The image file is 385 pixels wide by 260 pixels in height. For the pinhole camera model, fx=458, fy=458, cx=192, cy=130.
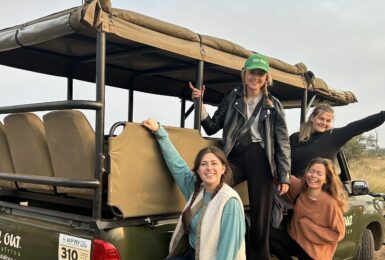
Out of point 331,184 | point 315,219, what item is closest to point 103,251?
point 315,219

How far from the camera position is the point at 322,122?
4.05m

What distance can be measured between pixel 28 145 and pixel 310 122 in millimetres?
2425

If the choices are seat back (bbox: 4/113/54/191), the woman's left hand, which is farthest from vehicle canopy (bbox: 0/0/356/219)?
the woman's left hand

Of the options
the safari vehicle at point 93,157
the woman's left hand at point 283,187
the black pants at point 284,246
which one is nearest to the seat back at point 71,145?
the safari vehicle at point 93,157

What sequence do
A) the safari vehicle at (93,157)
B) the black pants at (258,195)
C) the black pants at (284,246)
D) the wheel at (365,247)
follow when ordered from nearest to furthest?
1. the safari vehicle at (93,157)
2. the black pants at (258,195)
3. the black pants at (284,246)
4. the wheel at (365,247)

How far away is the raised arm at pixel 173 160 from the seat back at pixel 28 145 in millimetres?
865

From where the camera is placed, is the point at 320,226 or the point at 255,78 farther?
the point at 320,226

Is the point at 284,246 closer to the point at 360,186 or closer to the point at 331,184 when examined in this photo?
the point at 331,184

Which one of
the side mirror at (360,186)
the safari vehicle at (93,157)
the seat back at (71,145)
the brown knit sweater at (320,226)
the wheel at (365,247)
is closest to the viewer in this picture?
the safari vehicle at (93,157)

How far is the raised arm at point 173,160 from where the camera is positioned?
300 cm

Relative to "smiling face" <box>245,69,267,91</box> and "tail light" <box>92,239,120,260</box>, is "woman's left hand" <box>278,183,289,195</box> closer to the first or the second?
"smiling face" <box>245,69,267,91</box>

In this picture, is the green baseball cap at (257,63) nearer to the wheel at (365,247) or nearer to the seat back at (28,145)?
the seat back at (28,145)

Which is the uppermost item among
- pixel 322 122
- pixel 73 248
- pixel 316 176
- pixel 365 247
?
pixel 322 122

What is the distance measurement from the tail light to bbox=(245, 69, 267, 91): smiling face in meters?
1.56
